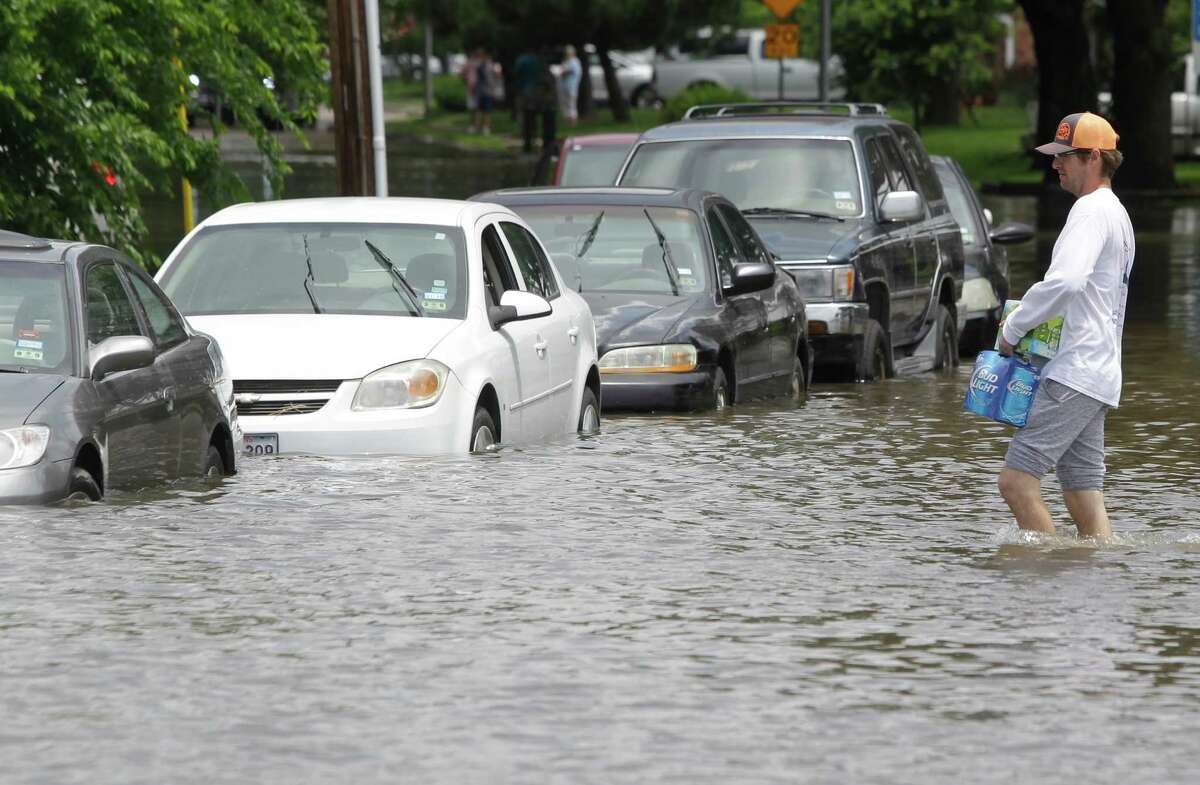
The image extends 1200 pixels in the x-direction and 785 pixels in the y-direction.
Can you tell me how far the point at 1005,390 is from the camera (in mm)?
9281

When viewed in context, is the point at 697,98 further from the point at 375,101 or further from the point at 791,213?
the point at 791,213

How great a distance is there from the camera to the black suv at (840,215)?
58.0 feet

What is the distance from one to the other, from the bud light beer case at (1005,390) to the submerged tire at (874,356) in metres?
8.41

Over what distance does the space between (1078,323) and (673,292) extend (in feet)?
21.5

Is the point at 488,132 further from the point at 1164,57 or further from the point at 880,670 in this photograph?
the point at 880,670

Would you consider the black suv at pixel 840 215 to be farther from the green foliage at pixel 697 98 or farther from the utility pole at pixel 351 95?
the green foliage at pixel 697 98

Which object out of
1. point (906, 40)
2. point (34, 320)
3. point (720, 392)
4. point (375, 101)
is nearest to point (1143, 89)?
point (906, 40)

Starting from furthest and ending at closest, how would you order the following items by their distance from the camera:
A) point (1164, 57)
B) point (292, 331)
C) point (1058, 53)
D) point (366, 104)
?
1. point (1058, 53)
2. point (1164, 57)
3. point (366, 104)
4. point (292, 331)

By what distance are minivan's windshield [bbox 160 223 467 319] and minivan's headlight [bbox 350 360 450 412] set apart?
666mm

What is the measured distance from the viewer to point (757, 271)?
15.2 m

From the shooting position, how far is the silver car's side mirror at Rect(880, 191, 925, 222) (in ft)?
57.1

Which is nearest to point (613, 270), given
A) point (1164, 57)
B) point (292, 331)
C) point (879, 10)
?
point (292, 331)

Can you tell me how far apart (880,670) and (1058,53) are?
37.7 m

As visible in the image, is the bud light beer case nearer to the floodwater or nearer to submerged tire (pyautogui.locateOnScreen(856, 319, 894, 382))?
the floodwater
